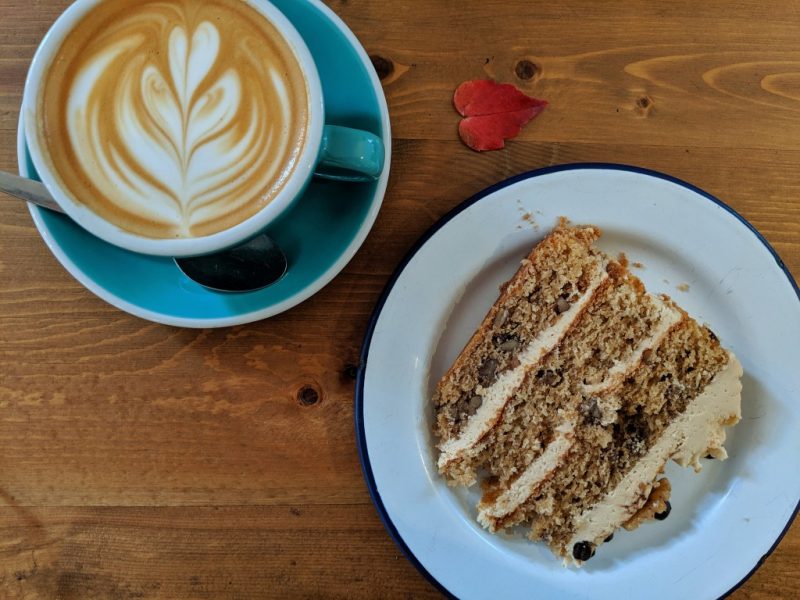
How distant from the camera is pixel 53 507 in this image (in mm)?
1279

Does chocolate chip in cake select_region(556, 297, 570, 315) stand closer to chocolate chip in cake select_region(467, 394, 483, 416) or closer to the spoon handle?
chocolate chip in cake select_region(467, 394, 483, 416)

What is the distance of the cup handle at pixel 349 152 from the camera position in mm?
955

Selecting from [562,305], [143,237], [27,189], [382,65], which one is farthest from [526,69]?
[27,189]

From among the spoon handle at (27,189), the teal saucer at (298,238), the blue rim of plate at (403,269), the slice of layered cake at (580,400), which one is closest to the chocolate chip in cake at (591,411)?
the slice of layered cake at (580,400)

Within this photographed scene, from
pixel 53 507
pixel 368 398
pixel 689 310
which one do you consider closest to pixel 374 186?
pixel 368 398

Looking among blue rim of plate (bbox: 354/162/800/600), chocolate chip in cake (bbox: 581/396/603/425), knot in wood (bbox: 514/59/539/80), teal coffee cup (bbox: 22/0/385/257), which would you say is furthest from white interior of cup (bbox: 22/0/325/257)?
chocolate chip in cake (bbox: 581/396/603/425)

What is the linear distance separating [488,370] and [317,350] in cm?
34

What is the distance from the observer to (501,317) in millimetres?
1188

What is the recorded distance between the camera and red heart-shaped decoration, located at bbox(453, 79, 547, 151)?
1.26m

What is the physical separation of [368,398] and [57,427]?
0.65m

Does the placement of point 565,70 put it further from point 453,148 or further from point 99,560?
point 99,560

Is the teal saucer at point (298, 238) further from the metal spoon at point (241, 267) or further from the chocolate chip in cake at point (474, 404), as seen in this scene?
the chocolate chip in cake at point (474, 404)

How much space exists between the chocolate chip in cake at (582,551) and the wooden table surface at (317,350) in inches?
13.0

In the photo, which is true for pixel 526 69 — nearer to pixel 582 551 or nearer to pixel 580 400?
pixel 580 400
